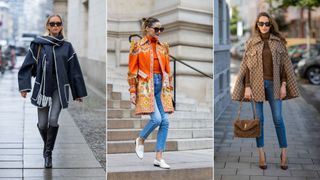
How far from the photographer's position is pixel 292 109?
13578 millimetres

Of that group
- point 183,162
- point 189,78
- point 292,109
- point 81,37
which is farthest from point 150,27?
point 292,109

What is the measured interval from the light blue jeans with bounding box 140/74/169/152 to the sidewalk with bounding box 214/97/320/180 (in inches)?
60.9

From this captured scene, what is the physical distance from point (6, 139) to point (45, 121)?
1.82 m

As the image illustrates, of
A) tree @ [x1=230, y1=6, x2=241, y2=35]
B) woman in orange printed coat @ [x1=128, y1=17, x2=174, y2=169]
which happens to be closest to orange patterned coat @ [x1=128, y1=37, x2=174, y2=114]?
woman in orange printed coat @ [x1=128, y1=17, x2=174, y2=169]

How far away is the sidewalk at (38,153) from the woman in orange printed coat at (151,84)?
1.41m

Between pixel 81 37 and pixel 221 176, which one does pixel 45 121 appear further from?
pixel 81 37

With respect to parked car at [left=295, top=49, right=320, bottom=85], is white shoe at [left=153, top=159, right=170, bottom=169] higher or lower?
lower

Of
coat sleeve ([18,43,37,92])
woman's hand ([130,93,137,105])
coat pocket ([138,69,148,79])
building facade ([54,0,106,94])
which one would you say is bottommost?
woman's hand ([130,93,137,105])

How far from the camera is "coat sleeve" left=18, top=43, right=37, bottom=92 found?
22.4 feet

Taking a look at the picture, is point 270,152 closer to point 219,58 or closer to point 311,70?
point 219,58

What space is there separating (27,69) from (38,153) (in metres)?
1.19

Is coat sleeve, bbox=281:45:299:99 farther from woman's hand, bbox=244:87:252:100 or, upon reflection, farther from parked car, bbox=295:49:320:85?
parked car, bbox=295:49:320:85

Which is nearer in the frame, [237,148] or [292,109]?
[237,148]

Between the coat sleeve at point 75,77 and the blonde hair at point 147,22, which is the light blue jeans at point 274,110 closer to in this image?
the coat sleeve at point 75,77
